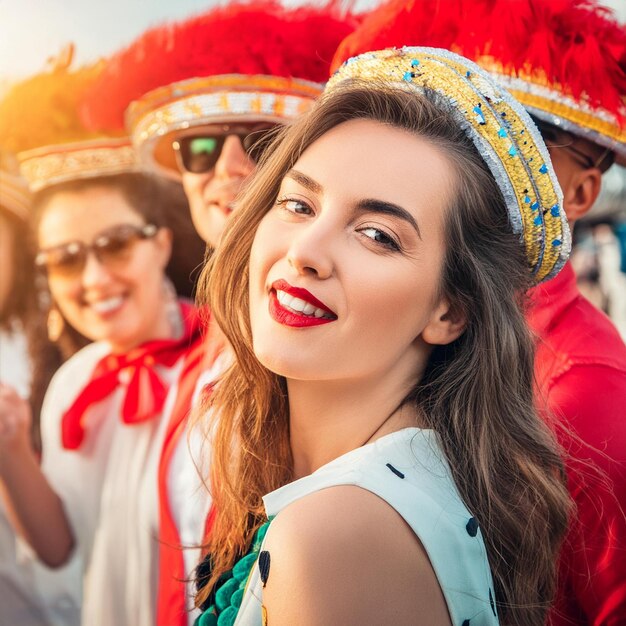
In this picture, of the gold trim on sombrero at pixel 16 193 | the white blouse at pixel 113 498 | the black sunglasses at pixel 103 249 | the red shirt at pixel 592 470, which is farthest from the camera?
the gold trim on sombrero at pixel 16 193

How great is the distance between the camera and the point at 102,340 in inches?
97.0

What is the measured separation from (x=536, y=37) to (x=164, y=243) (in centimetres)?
127

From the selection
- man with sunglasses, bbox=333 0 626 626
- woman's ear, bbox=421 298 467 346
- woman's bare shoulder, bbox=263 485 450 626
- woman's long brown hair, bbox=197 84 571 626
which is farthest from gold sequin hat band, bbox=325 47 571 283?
woman's bare shoulder, bbox=263 485 450 626

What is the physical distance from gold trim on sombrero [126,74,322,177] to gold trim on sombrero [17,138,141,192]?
0.84 ft

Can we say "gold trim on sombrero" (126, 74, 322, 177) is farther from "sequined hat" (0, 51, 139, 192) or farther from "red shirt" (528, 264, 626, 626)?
"red shirt" (528, 264, 626, 626)

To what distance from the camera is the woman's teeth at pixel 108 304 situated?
7.85 feet

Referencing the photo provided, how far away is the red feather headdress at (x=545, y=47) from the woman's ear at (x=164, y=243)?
0.96m

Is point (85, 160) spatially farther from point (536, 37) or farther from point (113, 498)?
point (536, 37)

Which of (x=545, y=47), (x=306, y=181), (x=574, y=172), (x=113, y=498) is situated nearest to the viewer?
(x=306, y=181)

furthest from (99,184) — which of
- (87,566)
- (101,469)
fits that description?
(87,566)

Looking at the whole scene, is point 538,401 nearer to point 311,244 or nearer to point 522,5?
point 311,244

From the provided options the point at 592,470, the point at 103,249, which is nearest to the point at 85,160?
the point at 103,249

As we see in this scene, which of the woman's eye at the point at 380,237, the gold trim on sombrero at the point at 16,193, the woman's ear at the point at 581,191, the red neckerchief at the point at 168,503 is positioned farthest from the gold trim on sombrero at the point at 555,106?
the gold trim on sombrero at the point at 16,193

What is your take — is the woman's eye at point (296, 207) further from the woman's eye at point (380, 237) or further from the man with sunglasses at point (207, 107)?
the man with sunglasses at point (207, 107)
